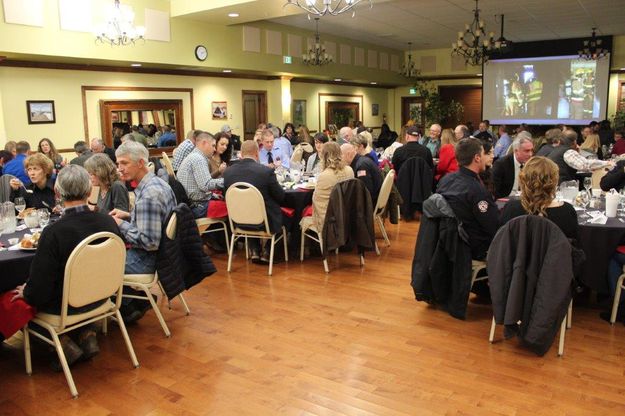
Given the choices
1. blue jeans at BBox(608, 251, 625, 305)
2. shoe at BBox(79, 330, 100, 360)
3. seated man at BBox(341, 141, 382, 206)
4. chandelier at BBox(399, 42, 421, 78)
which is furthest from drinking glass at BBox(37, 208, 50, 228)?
chandelier at BBox(399, 42, 421, 78)

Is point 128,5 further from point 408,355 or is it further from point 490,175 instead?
point 408,355

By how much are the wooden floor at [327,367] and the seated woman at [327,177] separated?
3.06ft

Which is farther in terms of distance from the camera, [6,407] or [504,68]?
[504,68]

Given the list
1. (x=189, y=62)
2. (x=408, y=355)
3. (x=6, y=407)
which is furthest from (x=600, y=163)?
(x=189, y=62)

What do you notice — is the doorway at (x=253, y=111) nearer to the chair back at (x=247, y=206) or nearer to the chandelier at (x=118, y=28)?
the chandelier at (x=118, y=28)

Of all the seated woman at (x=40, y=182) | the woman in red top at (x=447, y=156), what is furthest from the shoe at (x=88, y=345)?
the woman in red top at (x=447, y=156)

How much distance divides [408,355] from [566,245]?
1188 millimetres

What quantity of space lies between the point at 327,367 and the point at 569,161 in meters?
3.82

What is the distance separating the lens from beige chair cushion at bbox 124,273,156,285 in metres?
3.54

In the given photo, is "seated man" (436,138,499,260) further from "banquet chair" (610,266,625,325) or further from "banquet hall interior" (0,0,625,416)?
"banquet chair" (610,266,625,325)

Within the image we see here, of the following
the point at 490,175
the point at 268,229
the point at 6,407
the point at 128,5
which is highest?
the point at 128,5

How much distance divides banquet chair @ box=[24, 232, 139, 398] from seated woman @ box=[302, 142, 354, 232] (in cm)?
229

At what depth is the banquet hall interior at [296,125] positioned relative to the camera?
2996 millimetres

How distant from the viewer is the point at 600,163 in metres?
5.53
